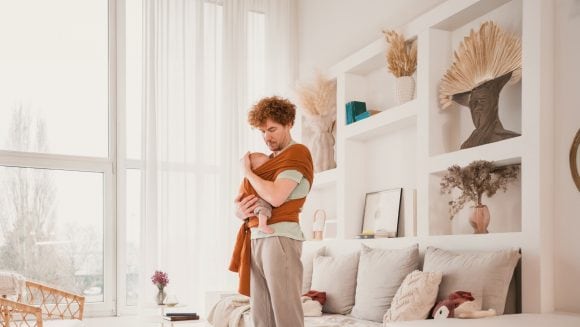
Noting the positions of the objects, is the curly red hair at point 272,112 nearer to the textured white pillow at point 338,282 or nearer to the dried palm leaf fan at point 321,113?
the textured white pillow at point 338,282

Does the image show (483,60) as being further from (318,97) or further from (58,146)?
(58,146)

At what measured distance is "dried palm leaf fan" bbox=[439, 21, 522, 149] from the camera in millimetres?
3070

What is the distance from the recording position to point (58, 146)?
4.63m

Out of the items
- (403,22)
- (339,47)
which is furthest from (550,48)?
(339,47)

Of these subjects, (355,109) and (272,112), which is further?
(355,109)

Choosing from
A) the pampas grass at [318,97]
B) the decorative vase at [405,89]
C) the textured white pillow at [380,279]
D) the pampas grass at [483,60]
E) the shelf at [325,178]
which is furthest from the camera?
the pampas grass at [318,97]

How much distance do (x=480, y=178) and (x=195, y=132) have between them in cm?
263

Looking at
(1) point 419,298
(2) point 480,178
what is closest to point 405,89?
(2) point 480,178

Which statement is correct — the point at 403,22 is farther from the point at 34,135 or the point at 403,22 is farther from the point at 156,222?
the point at 34,135

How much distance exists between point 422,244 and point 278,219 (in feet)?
4.57

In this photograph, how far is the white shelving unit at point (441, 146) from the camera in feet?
9.26

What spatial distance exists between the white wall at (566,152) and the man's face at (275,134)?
1.35m

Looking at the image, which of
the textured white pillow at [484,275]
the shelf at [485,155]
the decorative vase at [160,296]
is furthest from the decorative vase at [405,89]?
the decorative vase at [160,296]

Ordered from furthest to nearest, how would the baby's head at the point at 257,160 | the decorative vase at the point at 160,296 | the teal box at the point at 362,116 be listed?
1. the teal box at the point at 362,116
2. the decorative vase at the point at 160,296
3. the baby's head at the point at 257,160
